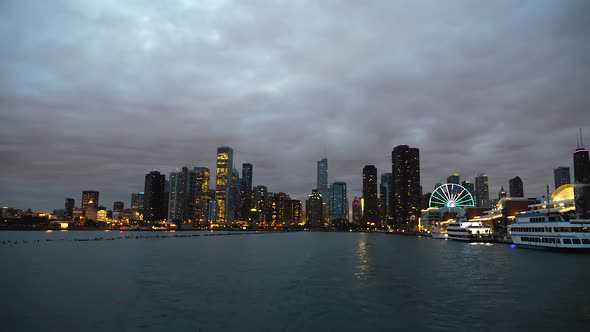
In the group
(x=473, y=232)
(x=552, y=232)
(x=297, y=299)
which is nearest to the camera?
(x=297, y=299)

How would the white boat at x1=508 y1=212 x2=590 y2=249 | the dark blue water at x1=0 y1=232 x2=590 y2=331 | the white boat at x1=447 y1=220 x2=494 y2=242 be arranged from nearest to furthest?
the dark blue water at x1=0 y1=232 x2=590 y2=331 < the white boat at x1=508 y1=212 x2=590 y2=249 < the white boat at x1=447 y1=220 x2=494 y2=242

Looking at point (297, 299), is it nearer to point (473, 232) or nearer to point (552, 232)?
point (552, 232)

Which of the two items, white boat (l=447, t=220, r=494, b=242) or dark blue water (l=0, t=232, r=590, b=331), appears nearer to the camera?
dark blue water (l=0, t=232, r=590, b=331)

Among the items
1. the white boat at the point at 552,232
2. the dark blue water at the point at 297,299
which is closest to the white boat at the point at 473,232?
the white boat at the point at 552,232

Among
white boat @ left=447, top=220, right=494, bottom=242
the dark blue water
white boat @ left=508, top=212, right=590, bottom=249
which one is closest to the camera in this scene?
the dark blue water

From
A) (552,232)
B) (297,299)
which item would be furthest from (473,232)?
(297,299)

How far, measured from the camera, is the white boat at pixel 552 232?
104750 mm

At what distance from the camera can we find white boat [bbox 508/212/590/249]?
105 m

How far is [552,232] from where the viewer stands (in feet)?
360

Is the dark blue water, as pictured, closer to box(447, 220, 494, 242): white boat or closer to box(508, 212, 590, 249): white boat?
box(508, 212, 590, 249): white boat

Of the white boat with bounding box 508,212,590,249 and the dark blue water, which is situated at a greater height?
the white boat with bounding box 508,212,590,249

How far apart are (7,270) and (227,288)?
5239cm

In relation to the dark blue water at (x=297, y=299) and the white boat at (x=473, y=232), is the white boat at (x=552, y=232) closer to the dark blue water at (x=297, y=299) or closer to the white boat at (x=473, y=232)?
the dark blue water at (x=297, y=299)

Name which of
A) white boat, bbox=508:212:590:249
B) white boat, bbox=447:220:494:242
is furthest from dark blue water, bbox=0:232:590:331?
white boat, bbox=447:220:494:242
